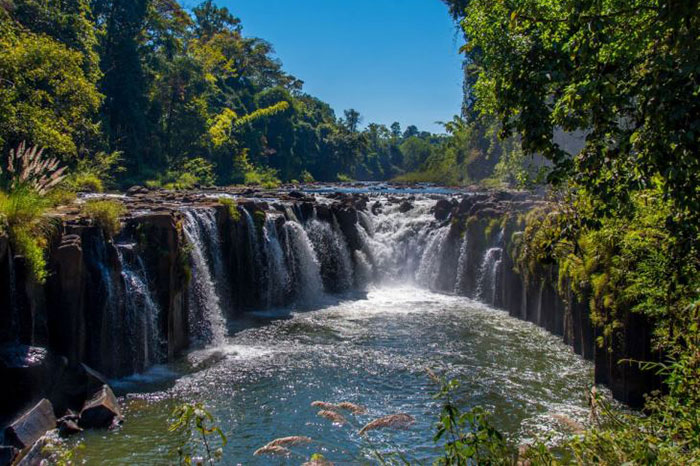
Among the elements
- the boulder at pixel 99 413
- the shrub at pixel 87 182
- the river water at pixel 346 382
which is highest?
the shrub at pixel 87 182

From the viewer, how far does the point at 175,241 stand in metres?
14.4

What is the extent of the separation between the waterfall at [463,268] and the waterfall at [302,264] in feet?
18.7

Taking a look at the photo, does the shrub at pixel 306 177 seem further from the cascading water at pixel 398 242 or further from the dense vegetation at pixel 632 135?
the dense vegetation at pixel 632 135

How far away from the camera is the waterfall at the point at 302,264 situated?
21.1 metres

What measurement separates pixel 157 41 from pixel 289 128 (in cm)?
2227

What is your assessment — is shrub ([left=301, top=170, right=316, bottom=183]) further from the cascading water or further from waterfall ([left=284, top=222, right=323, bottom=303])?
waterfall ([left=284, top=222, right=323, bottom=303])

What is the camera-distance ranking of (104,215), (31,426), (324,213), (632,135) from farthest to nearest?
(324,213), (104,215), (31,426), (632,135)

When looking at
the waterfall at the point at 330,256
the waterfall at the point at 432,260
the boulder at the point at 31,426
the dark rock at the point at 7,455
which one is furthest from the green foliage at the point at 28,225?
the waterfall at the point at 432,260

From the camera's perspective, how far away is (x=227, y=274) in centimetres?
1880

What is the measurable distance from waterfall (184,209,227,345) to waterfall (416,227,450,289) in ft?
32.3

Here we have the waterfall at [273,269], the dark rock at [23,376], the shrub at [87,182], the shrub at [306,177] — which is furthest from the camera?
the shrub at [306,177]

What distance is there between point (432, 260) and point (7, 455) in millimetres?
18716

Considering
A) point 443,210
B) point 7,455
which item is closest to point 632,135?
point 7,455

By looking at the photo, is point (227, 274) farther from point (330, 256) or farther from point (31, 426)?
point (31, 426)
